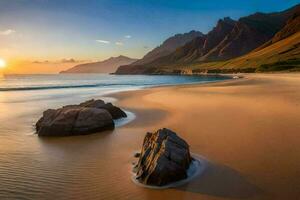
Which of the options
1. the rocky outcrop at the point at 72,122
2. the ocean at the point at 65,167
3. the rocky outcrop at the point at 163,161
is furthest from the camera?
the rocky outcrop at the point at 72,122

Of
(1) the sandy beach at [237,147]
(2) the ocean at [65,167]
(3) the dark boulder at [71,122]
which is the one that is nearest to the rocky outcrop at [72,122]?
(3) the dark boulder at [71,122]

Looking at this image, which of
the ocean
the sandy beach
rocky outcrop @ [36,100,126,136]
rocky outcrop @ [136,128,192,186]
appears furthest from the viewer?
rocky outcrop @ [36,100,126,136]

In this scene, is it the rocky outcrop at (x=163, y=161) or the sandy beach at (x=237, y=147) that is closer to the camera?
the sandy beach at (x=237, y=147)

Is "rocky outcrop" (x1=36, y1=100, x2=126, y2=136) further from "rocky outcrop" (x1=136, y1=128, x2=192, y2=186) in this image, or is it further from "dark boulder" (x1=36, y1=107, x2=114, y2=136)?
"rocky outcrop" (x1=136, y1=128, x2=192, y2=186)

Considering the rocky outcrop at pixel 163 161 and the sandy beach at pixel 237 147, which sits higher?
the rocky outcrop at pixel 163 161

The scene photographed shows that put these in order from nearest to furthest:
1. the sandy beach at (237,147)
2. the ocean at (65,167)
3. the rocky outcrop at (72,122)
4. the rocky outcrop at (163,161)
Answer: the sandy beach at (237,147) < the ocean at (65,167) < the rocky outcrop at (163,161) < the rocky outcrop at (72,122)

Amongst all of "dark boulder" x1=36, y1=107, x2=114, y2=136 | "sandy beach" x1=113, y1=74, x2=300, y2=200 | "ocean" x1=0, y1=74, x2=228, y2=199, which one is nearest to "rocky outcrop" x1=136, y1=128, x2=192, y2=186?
"sandy beach" x1=113, y1=74, x2=300, y2=200

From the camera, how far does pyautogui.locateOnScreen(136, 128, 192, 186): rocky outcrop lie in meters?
9.09

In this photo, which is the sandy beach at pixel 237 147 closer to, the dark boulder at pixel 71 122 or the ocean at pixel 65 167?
the ocean at pixel 65 167

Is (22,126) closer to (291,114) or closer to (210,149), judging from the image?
(210,149)

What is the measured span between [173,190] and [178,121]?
1098cm

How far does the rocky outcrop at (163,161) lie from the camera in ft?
29.8

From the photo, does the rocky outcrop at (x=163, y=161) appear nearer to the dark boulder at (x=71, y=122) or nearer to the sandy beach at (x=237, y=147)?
the sandy beach at (x=237, y=147)

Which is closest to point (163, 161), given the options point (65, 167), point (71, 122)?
point (65, 167)
